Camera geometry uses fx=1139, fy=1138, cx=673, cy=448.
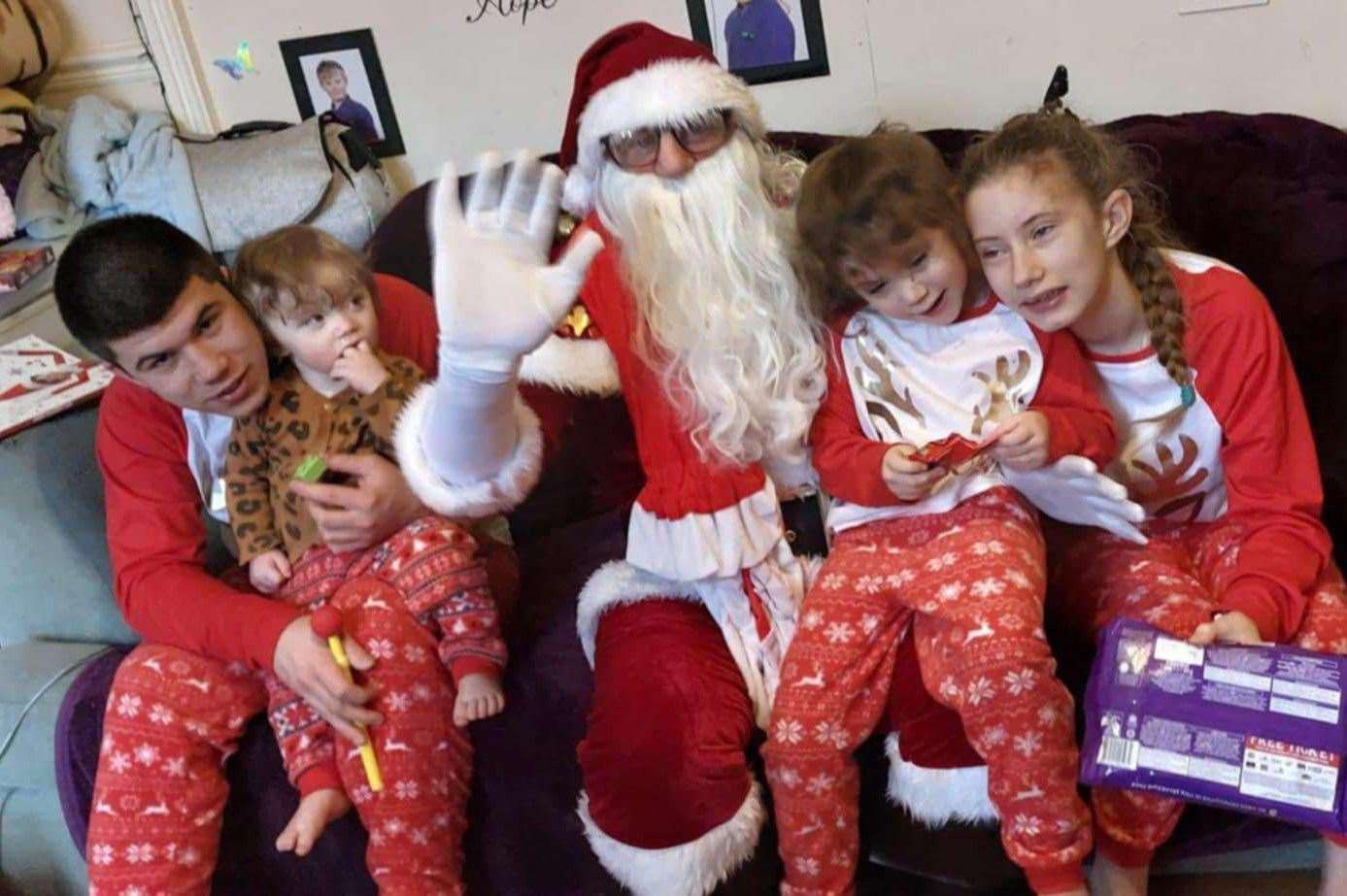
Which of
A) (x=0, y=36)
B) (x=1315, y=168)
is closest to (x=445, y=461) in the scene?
(x=1315, y=168)

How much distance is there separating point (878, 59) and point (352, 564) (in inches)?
50.4

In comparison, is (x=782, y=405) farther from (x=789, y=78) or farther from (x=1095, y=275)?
(x=789, y=78)

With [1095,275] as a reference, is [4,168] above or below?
above

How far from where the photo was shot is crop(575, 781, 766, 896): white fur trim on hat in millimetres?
1306

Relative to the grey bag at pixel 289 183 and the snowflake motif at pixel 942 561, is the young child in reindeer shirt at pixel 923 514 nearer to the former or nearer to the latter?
the snowflake motif at pixel 942 561

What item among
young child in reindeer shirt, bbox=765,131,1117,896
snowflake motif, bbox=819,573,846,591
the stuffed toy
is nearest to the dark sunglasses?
young child in reindeer shirt, bbox=765,131,1117,896

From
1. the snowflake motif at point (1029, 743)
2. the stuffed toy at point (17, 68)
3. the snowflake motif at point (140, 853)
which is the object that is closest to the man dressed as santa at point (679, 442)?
the snowflake motif at point (1029, 743)

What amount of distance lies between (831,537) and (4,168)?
1.73 m

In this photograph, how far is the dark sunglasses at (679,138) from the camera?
4.79 ft

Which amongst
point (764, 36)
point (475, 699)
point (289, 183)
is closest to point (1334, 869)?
point (475, 699)

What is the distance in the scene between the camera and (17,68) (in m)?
2.20

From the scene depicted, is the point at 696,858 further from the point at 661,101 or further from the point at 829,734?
the point at 661,101

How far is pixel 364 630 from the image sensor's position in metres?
1.42

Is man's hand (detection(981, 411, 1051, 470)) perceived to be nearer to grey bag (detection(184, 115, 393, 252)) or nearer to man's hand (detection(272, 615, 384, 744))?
man's hand (detection(272, 615, 384, 744))
